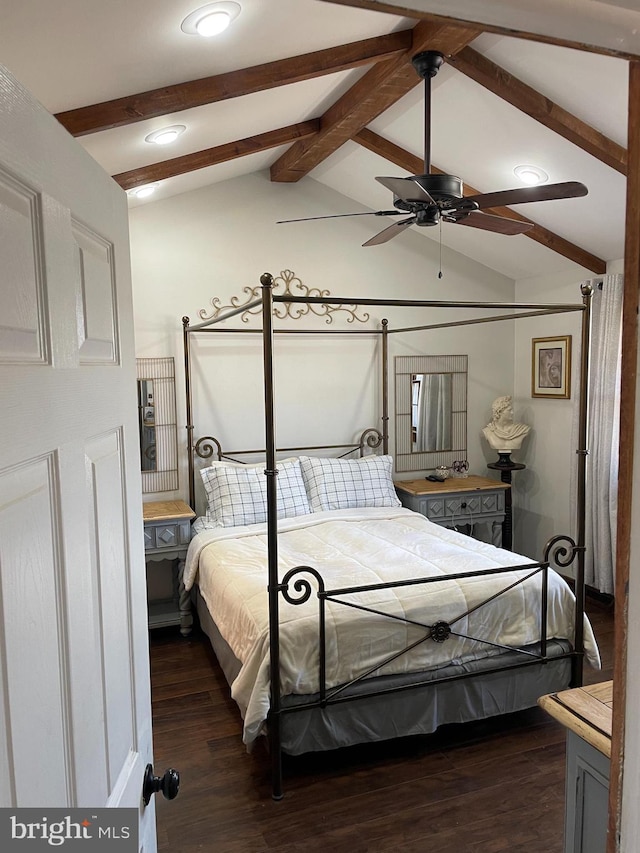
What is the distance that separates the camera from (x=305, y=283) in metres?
4.61

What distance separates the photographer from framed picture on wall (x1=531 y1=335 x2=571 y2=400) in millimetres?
4625

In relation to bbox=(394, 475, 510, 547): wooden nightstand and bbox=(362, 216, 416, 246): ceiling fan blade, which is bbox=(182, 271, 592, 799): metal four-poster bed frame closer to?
bbox=(362, 216, 416, 246): ceiling fan blade

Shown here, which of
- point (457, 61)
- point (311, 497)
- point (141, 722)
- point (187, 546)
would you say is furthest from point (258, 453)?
point (141, 722)

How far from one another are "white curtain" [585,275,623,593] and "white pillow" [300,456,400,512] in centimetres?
133

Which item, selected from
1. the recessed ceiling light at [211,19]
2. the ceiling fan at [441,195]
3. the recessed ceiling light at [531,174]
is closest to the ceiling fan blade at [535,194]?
the ceiling fan at [441,195]

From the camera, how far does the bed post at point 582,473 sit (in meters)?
2.67

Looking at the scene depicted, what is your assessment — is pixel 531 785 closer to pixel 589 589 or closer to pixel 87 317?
pixel 589 589

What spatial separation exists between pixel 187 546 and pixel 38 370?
3.36 m

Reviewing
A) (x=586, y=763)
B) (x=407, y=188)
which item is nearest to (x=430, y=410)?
(x=407, y=188)

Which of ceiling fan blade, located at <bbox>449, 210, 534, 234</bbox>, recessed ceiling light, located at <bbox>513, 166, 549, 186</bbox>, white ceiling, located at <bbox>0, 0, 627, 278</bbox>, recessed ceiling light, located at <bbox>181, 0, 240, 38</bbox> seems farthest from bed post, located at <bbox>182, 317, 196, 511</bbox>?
recessed ceiling light, located at <bbox>181, 0, 240, 38</bbox>

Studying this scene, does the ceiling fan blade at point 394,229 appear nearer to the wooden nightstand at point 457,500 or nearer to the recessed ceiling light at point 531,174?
the recessed ceiling light at point 531,174

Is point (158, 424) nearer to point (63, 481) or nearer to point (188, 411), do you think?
point (188, 411)

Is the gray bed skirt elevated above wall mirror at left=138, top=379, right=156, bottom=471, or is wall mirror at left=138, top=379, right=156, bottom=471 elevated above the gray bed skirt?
wall mirror at left=138, top=379, right=156, bottom=471

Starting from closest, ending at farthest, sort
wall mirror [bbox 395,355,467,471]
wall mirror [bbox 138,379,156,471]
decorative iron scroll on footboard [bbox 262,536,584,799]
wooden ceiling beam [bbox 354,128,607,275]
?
decorative iron scroll on footboard [bbox 262,536,584,799]
wooden ceiling beam [bbox 354,128,607,275]
wall mirror [bbox 138,379,156,471]
wall mirror [bbox 395,355,467,471]
